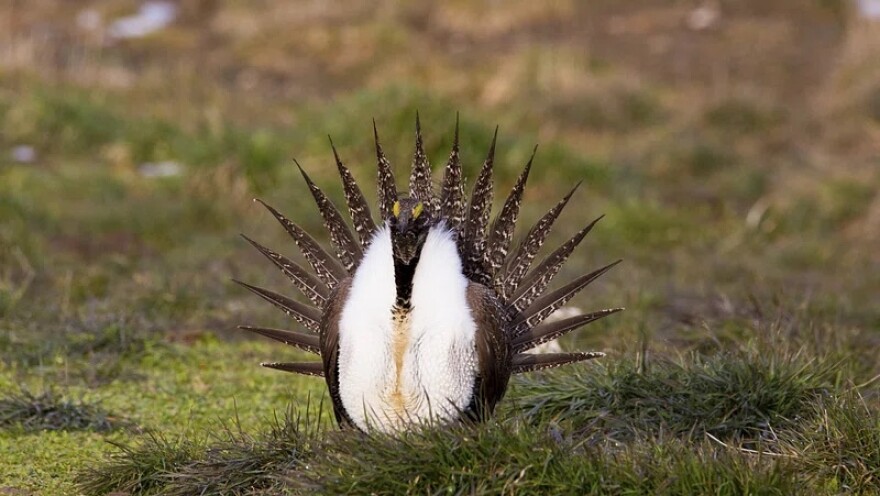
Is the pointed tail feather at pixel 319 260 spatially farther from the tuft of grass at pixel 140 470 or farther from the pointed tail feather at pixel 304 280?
the tuft of grass at pixel 140 470

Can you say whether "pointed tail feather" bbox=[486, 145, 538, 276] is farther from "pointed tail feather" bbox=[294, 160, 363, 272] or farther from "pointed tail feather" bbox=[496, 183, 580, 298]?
"pointed tail feather" bbox=[294, 160, 363, 272]

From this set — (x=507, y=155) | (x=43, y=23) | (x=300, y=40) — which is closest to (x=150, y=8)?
(x=43, y=23)

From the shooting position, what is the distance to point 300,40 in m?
20.5

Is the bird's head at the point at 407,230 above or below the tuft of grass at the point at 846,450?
above

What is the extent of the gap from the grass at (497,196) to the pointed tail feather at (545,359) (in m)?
0.24

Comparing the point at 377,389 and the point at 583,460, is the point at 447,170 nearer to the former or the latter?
the point at 377,389

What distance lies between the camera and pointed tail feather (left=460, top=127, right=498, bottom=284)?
455cm

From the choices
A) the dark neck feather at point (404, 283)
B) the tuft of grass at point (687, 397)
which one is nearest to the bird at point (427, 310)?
the dark neck feather at point (404, 283)

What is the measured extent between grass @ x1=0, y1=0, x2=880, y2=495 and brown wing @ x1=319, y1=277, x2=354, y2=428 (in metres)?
0.09

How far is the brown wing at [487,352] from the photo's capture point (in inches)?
166

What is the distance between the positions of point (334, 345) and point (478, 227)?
2.20 feet

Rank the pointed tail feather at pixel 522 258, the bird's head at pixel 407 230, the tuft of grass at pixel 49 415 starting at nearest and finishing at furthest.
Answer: the bird's head at pixel 407 230 < the pointed tail feather at pixel 522 258 < the tuft of grass at pixel 49 415

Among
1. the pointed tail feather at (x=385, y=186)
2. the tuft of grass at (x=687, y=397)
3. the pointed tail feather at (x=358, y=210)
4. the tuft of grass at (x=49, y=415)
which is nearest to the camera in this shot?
the pointed tail feather at (x=385, y=186)

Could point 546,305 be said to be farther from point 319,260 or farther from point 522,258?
point 319,260
